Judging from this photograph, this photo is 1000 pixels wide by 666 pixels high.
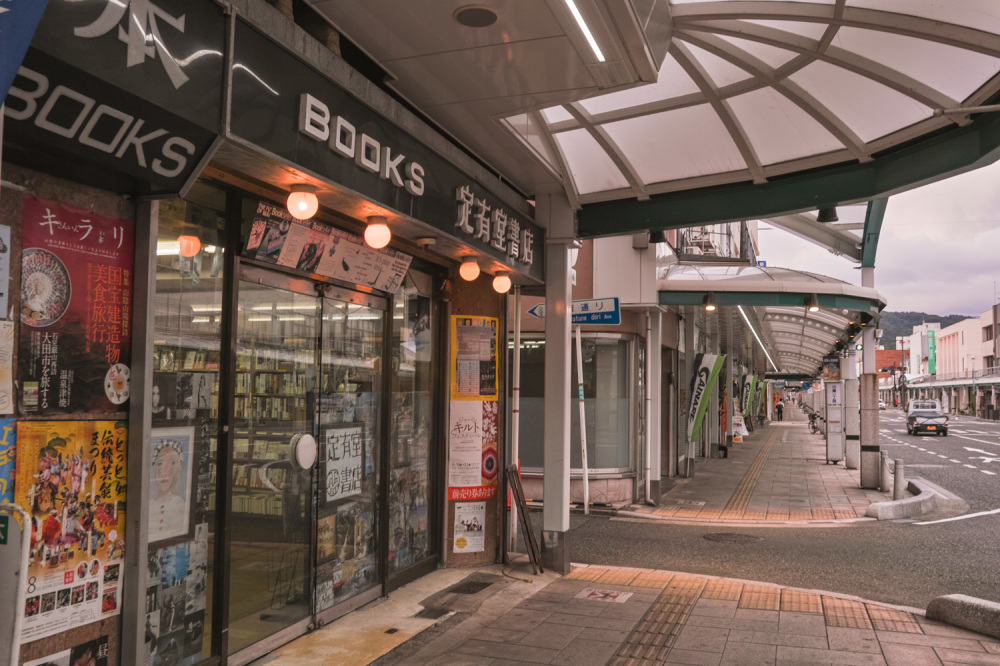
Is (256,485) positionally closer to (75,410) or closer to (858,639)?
(75,410)

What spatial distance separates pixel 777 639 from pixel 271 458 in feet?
13.5

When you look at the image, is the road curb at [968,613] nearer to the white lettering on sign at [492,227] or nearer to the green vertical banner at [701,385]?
the white lettering on sign at [492,227]

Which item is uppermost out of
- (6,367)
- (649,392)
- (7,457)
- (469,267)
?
(469,267)

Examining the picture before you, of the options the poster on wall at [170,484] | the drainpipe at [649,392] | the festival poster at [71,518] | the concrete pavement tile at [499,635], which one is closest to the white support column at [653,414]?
the drainpipe at [649,392]

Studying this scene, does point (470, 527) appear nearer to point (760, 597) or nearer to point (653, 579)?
point (653, 579)

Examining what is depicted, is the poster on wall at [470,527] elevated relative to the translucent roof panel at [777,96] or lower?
lower

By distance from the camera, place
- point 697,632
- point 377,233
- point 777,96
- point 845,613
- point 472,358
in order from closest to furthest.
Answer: point 377,233 < point 697,632 < point 777,96 < point 845,613 < point 472,358

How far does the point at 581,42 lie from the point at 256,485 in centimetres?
362

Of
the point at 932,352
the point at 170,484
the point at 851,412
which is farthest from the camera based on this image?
the point at 932,352

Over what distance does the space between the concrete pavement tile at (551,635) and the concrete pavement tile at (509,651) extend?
0.11 meters

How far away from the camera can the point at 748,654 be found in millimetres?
5652

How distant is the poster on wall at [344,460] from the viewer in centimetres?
621

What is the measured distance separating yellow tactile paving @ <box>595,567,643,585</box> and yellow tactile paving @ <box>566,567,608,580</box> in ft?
0.18

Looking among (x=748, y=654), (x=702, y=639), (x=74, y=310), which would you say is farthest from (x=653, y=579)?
(x=74, y=310)
